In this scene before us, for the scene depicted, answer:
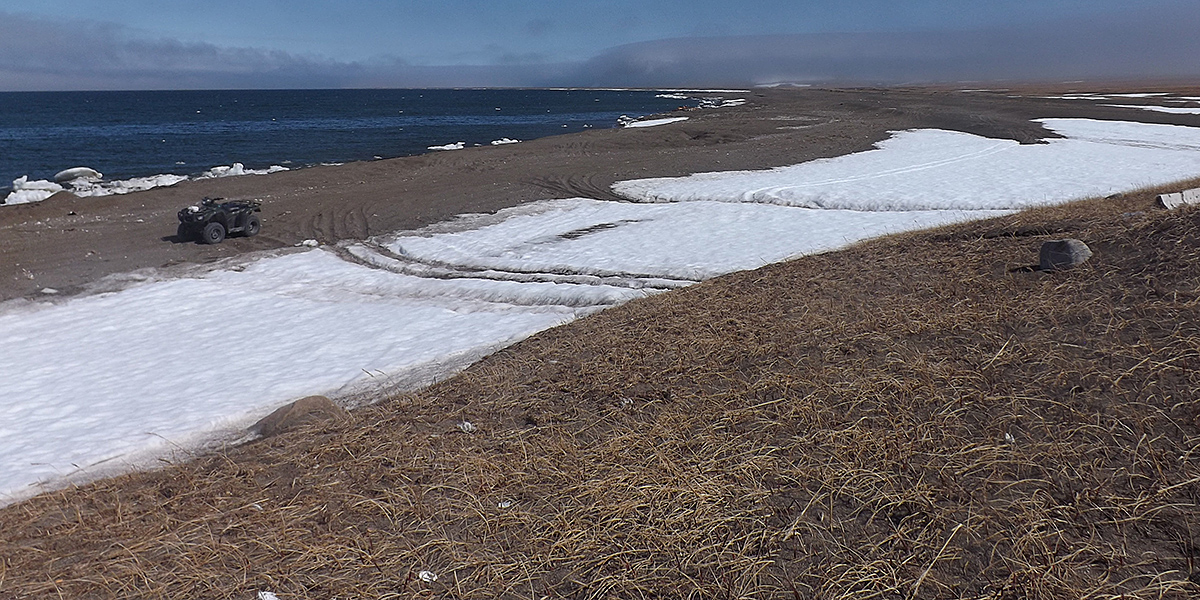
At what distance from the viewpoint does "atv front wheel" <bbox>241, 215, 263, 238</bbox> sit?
19406 millimetres

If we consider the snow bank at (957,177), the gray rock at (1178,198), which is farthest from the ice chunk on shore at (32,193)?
the gray rock at (1178,198)

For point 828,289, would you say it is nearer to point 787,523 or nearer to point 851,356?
point 851,356

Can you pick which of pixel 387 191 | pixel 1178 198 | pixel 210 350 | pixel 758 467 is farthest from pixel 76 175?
pixel 1178 198

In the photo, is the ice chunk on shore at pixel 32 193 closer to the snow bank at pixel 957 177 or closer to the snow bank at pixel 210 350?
the snow bank at pixel 210 350

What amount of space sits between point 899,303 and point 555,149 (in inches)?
1265

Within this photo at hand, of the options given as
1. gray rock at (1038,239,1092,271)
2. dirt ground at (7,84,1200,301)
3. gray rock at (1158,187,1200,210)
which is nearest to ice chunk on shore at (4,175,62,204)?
dirt ground at (7,84,1200,301)

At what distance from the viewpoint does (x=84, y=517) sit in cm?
535

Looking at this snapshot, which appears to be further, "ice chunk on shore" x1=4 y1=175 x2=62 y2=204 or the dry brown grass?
"ice chunk on shore" x1=4 y1=175 x2=62 y2=204

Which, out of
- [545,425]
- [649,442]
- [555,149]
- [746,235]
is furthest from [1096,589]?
[555,149]

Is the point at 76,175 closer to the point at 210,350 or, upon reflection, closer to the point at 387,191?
the point at 387,191

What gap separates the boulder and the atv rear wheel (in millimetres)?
12767

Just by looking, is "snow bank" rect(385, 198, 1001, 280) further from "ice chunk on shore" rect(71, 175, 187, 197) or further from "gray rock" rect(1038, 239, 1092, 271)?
"ice chunk on shore" rect(71, 175, 187, 197)

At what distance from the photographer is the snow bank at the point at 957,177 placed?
72.5 feet

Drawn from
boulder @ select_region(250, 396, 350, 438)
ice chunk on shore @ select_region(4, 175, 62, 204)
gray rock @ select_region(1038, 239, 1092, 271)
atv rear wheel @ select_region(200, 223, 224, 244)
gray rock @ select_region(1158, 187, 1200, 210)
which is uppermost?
gray rock @ select_region(1158, 187, 1200, 210)
